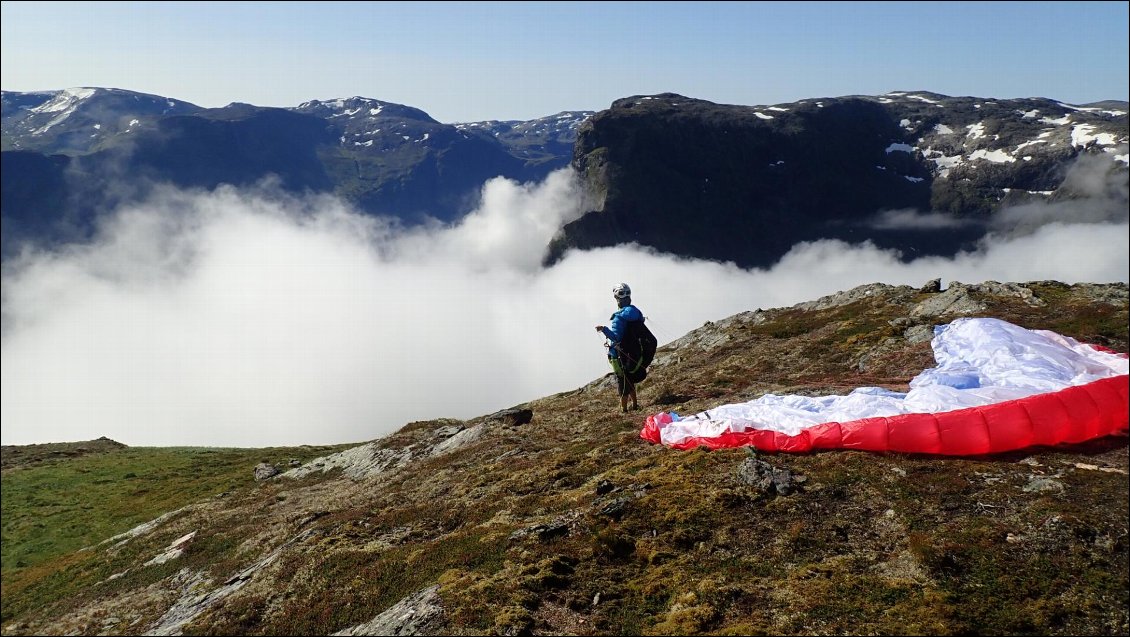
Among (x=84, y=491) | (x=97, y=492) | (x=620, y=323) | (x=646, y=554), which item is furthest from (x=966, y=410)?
(x=97, y=492)

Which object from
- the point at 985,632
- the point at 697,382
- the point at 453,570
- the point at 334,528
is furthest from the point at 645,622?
the point at 697,382

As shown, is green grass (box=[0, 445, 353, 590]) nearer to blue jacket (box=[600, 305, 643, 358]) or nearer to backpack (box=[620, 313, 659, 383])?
blue jacket (box=[600, 305, 643, 358])

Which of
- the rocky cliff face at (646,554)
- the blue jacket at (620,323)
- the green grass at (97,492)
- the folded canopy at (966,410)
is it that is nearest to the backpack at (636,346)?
the blue jacket at (620,323)

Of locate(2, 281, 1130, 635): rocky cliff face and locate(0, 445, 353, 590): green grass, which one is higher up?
locate(0, 445, 353, 590): green grass

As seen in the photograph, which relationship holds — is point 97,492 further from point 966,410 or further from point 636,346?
point 966,410

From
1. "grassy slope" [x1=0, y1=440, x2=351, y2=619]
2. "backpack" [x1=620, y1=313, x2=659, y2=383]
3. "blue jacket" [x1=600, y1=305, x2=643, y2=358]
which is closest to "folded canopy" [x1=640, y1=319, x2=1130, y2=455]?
"backpack" [x1=620, y1=313, x2=659, y2=383]

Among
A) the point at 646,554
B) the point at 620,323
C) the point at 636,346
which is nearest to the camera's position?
the point at 646,554

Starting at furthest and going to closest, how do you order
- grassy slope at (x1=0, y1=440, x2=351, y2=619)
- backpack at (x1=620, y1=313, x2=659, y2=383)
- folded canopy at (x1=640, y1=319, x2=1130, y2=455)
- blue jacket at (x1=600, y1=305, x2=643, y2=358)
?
backpack at (x1=620, y1=313, x2=659, y2=383)
blue jacket at (x1=600, y1=305, x2=643, y2=358)
folded canopy at (x1=640, y1=319, x2=1130, y2=455)
grassy slope at (x1=0, y1=440, x2=351, y2=619)
